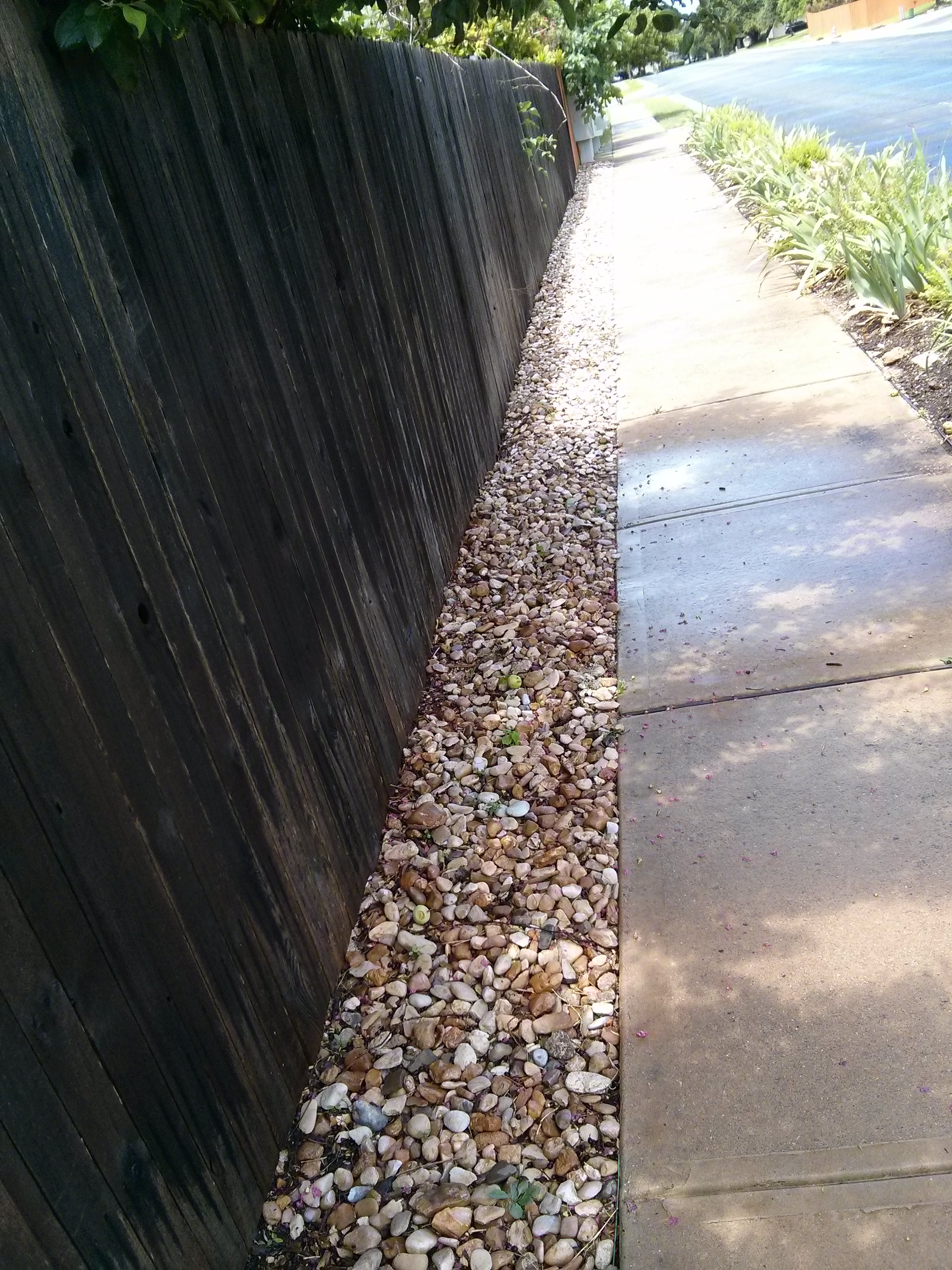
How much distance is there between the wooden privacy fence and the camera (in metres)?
1.50

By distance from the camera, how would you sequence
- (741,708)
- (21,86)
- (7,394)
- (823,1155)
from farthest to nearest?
(741,708) < (823,1155) < (21,86) < (7,394)

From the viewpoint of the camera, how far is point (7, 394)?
61.6 inches

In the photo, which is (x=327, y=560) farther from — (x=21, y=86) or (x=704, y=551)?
(x=704, y=551)

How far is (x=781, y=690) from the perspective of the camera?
3338 mm

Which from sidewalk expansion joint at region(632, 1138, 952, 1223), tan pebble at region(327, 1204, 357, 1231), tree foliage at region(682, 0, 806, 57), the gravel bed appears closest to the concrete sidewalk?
sidewalk expansion joint at region(632, 1138, 952, 1223)

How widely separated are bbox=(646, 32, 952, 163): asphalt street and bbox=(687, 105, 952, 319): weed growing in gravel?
2.27ft

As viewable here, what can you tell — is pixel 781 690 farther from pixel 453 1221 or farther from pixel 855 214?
pixel 855 214

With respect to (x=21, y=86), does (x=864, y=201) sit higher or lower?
lower

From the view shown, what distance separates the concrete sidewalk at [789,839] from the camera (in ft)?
6.22

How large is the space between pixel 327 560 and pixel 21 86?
135cm

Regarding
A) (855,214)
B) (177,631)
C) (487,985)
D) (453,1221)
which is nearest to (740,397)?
(855,214)

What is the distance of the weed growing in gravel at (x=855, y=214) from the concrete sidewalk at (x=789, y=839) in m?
0.99

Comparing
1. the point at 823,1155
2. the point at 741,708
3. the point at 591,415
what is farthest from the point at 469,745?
the point at 591,415

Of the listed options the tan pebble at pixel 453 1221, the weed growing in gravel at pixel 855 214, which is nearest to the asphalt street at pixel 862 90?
the weed growing in gravel at pixel 855 214
